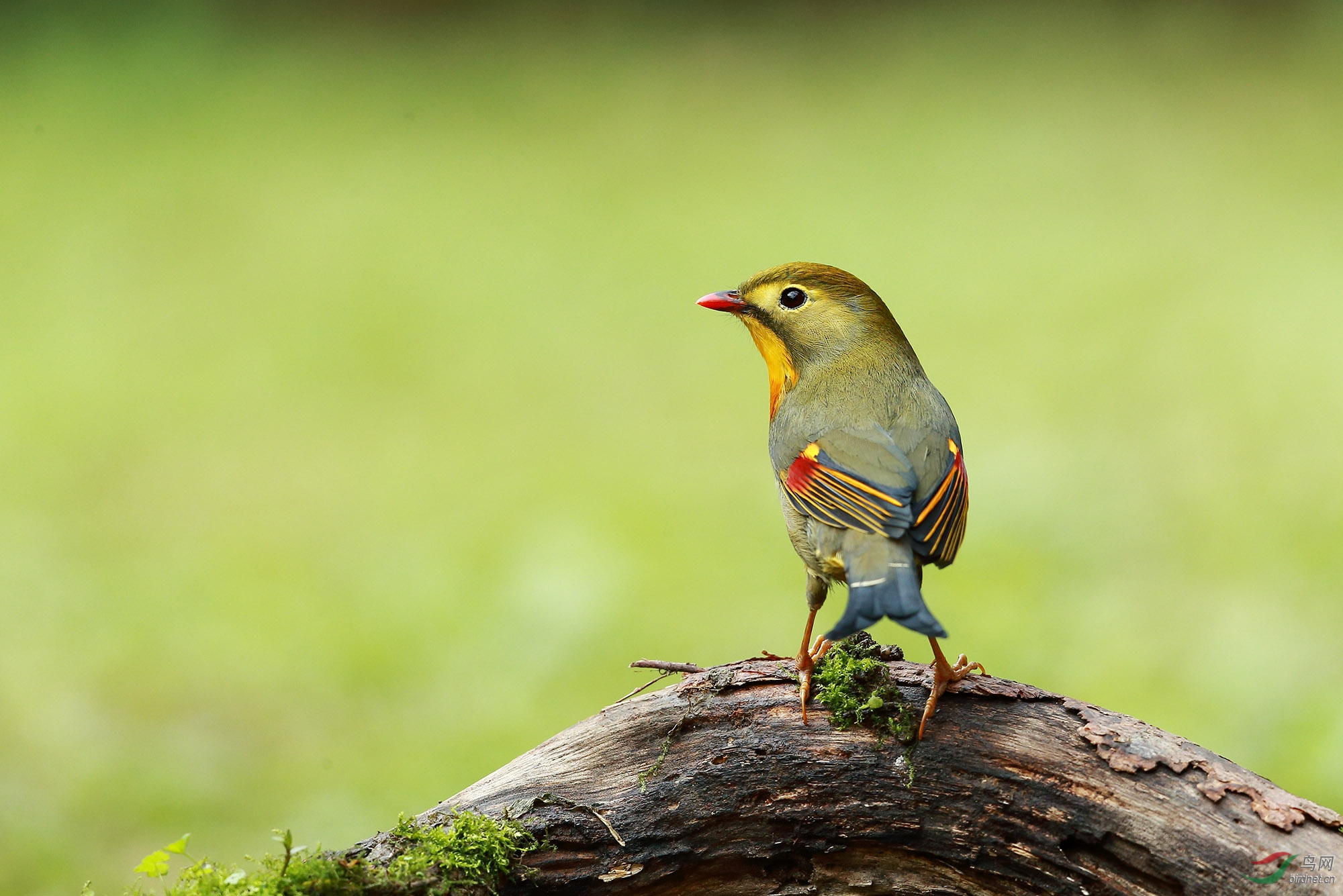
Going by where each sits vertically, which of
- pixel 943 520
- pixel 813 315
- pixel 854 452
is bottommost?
pixel 943 520

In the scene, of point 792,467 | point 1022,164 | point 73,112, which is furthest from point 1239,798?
point 73,112

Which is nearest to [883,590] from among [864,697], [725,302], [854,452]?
[864,697]

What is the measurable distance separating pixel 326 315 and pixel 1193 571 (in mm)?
7020

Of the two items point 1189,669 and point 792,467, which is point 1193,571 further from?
point 792,467

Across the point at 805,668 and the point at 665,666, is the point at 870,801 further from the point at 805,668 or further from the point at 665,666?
the point at 665,666

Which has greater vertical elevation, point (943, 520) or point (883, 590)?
point (943, 520)

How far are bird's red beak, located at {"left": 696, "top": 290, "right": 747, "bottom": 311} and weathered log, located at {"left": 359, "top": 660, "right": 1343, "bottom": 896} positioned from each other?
1.30 meters

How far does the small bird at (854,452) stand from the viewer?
3.24 m

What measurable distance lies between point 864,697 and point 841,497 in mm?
567

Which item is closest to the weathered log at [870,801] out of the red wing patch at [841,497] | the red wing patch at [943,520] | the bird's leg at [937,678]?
the bird's leg at [937,678]

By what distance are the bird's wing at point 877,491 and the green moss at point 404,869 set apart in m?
1.22

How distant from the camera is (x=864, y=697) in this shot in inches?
135

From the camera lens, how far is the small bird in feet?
10.6

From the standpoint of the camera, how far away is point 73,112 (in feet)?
42.3
